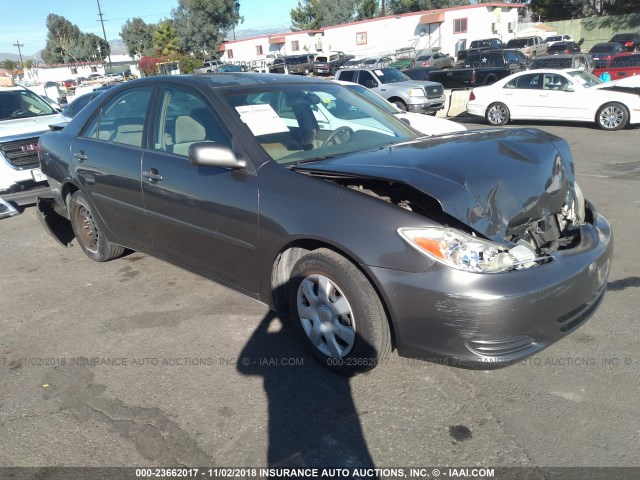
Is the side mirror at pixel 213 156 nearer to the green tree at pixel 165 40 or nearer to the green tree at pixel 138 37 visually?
the green tree at pixel 165 40

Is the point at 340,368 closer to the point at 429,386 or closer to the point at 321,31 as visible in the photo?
the point at 429,386

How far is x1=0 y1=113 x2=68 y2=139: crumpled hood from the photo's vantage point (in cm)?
762

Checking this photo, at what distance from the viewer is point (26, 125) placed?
7945 millimetres

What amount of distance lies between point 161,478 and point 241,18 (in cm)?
7781

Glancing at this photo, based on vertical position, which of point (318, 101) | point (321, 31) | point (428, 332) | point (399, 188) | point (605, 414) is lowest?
point (605, 414)

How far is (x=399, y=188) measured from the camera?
298 centimetres

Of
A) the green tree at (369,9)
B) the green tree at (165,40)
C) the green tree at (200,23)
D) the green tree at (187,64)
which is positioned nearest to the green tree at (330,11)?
the green tree at (369,9)

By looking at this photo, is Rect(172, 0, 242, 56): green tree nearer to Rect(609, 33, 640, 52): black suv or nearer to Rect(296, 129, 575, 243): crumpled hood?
Rect(609, 33, 640, 52): black suv

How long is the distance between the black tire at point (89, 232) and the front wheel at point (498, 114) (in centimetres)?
1195

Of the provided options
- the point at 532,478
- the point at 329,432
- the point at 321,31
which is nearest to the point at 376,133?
the point at 329,432

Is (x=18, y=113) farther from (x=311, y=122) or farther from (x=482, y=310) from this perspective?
(x=482, y=310)

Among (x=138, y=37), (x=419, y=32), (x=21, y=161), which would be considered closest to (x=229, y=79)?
(x=21, y=161)

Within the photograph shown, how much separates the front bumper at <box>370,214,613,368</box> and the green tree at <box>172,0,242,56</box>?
69993mm

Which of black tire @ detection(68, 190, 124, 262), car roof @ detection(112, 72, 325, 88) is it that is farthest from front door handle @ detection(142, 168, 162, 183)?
black tire @ detection(68, 190, 124, 262)
